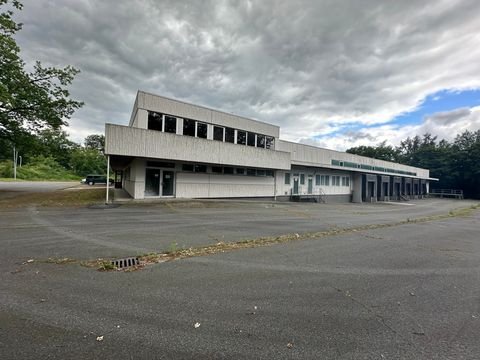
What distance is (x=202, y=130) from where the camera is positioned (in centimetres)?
1978

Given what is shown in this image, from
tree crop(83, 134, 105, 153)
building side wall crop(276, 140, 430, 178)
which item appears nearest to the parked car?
building side wall crop(276, 140, 430, 178)

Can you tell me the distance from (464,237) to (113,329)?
42.1 feet

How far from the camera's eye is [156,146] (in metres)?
16.2

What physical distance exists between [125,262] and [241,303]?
9.65 feet

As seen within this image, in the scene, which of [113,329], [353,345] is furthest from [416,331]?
[113,329]

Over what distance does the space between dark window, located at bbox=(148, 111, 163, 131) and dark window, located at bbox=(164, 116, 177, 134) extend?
459 mm

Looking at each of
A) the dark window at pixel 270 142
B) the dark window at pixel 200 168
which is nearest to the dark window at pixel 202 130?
the dark window at pixel 200 168

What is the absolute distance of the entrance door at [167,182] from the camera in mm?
17859

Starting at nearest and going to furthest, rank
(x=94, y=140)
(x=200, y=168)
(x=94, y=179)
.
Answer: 1. (x=200, y=168)
2. (x=94, y=179)
3. (x=94, y=140)

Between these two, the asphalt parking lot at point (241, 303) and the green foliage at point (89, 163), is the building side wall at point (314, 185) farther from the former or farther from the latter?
the green foliage at point (89, 163)

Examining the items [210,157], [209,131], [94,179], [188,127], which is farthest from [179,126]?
[94,179]

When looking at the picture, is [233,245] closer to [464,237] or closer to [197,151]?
[464,237]

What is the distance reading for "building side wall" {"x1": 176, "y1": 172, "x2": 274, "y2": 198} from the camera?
61.6ft

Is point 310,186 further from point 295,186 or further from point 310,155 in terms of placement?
point 310,155
